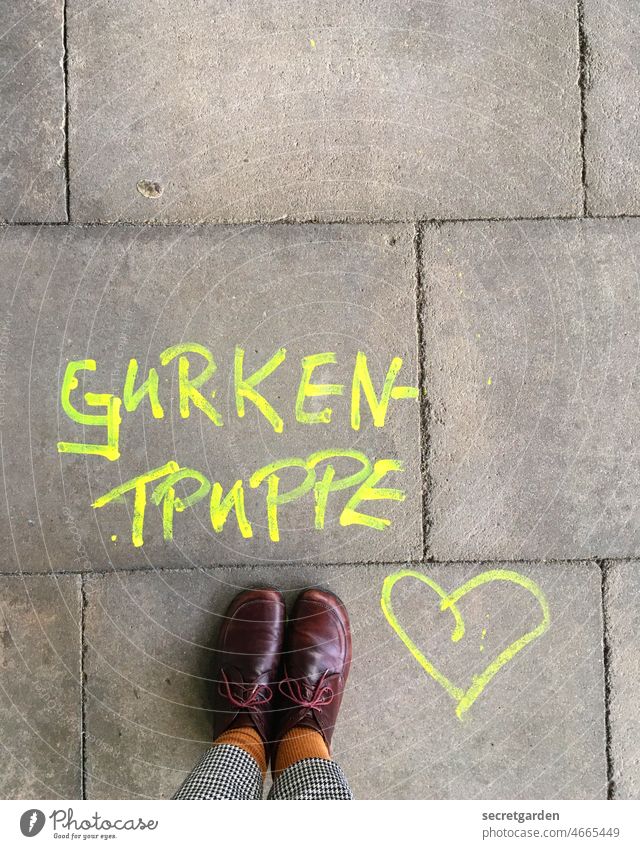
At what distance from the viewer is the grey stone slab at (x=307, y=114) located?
2451 mm

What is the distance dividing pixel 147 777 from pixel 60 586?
0.65m

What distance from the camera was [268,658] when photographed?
245 centimetres

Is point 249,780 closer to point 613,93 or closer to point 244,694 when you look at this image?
point 244,694

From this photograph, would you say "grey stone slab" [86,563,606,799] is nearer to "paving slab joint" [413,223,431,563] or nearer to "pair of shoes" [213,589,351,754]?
"pair of shoes" [213,589,351,754]

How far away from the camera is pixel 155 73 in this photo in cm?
246

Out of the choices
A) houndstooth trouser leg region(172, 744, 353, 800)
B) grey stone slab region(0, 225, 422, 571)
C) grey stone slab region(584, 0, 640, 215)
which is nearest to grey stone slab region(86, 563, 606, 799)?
grey stone slab region(0, 225, 422, 571)

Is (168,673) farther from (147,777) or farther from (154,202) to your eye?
(154,202)

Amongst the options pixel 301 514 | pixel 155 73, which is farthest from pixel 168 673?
pixel 155 73

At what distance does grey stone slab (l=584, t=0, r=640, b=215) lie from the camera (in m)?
2.48

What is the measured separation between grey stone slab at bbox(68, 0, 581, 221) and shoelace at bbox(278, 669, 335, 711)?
1.46 meters

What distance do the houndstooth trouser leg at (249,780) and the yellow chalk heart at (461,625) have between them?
17.7 inches

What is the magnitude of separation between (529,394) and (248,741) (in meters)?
1.37

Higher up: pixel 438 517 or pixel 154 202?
pixel 154 202

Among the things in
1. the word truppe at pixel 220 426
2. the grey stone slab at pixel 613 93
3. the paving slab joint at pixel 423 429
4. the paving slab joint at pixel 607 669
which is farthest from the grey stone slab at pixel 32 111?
the paving slab joint at pixel 607 669
